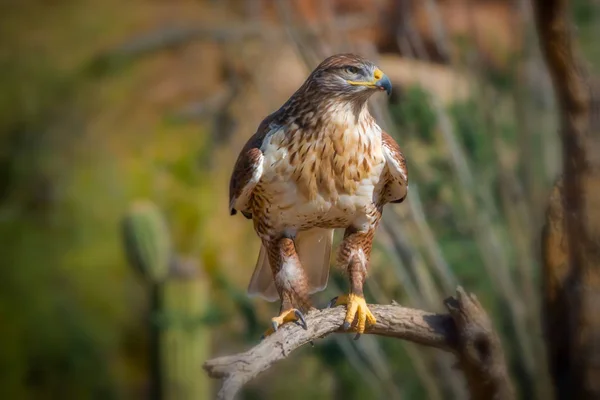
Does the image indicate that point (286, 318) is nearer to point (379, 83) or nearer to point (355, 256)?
point (355, 256)

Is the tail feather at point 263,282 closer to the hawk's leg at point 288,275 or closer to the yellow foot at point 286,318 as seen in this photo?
the hawk's leg at point 288,275

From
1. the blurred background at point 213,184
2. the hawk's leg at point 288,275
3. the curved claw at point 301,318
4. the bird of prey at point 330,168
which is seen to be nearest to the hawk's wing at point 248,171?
the bird of prey at point 330,168

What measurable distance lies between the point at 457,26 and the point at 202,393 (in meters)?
5.57

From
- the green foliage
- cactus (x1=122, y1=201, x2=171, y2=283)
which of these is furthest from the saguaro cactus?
the green foliage

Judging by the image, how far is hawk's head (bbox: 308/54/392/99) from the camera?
297 centimetres

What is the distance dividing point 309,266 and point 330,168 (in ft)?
1.93

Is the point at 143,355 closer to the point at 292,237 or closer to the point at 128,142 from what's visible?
the point at 128,142

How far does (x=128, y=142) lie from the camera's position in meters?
9.03

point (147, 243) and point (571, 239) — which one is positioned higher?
point (571, 239)

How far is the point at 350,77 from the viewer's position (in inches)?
118

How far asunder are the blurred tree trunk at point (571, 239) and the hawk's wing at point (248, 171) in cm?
96

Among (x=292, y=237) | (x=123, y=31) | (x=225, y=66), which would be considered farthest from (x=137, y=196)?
(x=292, y=237)

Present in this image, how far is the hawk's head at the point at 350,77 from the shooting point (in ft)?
9.75

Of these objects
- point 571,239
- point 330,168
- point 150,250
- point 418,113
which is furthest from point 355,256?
point 150,250
